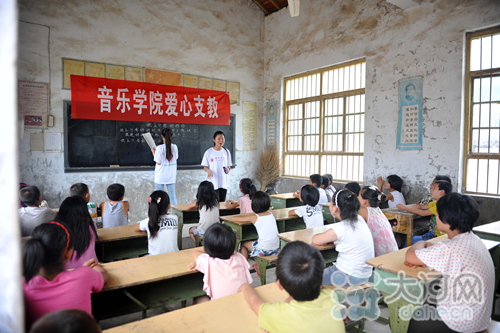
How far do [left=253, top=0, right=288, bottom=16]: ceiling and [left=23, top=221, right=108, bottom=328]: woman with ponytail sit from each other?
6.32m

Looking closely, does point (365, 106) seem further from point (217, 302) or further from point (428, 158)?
point (217, 302)

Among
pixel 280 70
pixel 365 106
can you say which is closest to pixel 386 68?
pixel 365 106

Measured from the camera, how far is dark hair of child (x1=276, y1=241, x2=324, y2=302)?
1152mm

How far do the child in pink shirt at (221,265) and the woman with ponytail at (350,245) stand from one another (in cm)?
65

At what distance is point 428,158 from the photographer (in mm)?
4578

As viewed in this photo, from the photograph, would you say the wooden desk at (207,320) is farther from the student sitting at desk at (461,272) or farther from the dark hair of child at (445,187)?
the dark hair of child at (445,187)

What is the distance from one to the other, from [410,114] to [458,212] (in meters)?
3.56

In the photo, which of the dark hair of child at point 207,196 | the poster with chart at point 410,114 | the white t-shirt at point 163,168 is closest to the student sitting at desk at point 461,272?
the dark hair of child at point 207,196

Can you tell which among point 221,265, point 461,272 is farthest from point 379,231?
point 221,265

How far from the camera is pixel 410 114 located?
15.6 ft

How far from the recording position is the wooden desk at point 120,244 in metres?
2.57

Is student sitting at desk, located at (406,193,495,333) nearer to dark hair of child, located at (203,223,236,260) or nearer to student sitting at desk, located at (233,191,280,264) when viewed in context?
dark hair of child, located at (203,223,236,260)

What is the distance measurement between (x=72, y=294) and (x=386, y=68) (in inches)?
195

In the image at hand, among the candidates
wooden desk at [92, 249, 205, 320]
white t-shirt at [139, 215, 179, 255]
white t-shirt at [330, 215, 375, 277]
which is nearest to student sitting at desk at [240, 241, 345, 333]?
wooden desk at [92, 249, 205, 320]
